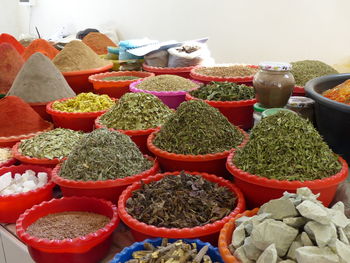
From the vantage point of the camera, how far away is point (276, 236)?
30.0 inches

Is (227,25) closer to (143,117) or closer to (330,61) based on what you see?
(330,61)

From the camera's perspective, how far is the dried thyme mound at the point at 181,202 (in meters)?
0.96

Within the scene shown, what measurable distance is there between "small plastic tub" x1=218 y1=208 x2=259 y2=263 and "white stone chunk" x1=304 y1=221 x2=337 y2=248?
153mm

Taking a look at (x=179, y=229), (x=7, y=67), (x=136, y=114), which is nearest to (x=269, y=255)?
(x=179, y=229)

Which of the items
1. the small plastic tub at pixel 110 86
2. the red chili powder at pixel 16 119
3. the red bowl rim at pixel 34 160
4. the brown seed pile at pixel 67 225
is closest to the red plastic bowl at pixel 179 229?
the brown seed pile at pixel 67 225

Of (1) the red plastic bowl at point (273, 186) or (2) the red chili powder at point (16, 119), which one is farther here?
(2) the red chili powder at point (16, 119)

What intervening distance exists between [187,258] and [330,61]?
77.6 inches

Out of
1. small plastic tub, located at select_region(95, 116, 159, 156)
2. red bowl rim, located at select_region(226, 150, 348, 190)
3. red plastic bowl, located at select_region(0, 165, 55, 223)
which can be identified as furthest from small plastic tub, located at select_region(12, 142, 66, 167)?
red bowl rim, located at select_region(226, 150, 348, 190)

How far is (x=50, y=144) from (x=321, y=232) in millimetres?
1019

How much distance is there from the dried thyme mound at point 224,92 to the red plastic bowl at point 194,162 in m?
0.37

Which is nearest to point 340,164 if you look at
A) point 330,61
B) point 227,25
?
point 330,61

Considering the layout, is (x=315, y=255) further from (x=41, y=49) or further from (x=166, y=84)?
(x=41, y=49)

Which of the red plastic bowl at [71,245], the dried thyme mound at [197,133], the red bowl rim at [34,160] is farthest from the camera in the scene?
the red bowl rim at [34,160]

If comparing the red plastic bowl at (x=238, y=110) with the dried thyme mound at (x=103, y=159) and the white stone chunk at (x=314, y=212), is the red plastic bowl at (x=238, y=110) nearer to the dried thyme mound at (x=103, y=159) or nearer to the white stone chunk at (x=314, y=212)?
the dried thyme mound at (x=103, y=159)
